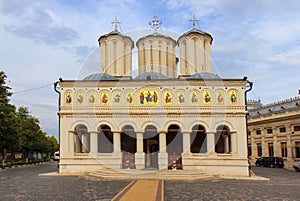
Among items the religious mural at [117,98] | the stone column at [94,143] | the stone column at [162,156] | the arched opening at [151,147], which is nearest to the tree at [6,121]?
the stone column at [94,143]

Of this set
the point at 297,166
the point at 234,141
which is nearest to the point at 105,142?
the point at 234,141

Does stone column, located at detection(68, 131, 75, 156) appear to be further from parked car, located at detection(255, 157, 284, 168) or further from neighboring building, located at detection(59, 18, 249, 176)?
parked car, located at detection(255, 157, 284, 168)

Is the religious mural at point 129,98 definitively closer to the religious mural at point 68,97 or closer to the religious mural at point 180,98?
the religious mural at point 180,98

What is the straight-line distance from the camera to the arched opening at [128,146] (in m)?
23.8

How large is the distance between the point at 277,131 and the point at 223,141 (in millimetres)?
12143

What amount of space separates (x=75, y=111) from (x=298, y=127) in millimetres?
23135

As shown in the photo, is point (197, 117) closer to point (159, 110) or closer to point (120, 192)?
point (159, 110)

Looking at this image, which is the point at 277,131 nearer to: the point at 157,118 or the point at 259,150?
the point at 259,150

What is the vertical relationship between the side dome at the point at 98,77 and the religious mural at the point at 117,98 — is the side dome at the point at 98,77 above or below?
above

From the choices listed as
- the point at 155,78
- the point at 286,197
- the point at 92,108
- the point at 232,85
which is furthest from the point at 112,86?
the point at 286,197

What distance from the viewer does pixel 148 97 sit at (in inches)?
941

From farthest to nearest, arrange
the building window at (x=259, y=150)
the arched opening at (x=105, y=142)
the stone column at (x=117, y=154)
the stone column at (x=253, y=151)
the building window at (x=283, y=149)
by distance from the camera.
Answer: the stone column at (x=253, y=151) < the building window at (x=259, y=150) < the building window at (x=283, y=149) < the arched opening at (x=105, y=142) < the stone column at (x=117, y=154)

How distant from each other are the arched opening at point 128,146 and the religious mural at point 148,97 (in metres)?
2.46

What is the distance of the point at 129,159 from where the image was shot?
23.9m
